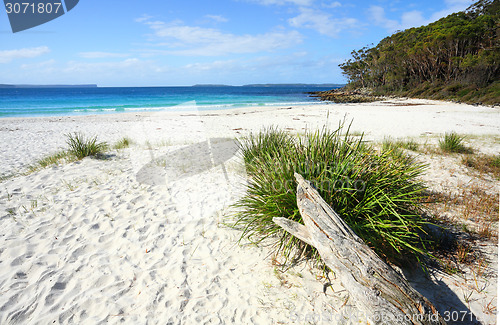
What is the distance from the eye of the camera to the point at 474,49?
35125 mm

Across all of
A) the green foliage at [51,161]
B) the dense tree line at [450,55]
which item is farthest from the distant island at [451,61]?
the green foliage at [51,161]

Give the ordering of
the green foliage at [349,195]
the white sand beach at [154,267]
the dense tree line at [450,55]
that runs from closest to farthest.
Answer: the white sand beach at [154,267] < the green foliage at [349,195] < the dense tree line at [450,55]

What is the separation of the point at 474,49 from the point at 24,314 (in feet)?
163

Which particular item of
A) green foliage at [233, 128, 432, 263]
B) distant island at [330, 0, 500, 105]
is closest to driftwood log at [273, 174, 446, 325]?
green foliage at [233, 128, 432, 263]

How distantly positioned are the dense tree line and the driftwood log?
3124 cm

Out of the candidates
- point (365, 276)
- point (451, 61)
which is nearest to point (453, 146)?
point (365, 276)

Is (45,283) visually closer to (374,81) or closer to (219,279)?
(219,279)

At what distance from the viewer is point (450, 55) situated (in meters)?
36.5

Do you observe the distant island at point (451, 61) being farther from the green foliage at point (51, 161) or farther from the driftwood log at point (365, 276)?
the green foliage at point (51, 161)

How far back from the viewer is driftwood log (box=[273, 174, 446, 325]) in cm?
181

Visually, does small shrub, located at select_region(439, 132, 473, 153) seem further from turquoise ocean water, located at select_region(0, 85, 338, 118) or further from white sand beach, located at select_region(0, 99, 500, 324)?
turquoise ocean water, located at select_region(0, 85, 338, 118)

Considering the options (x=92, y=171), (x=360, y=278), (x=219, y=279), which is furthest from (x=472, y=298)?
(x=92, y=171)

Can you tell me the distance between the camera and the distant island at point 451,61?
29.1 m

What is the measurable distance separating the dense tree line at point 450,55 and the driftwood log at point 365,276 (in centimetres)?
3124
